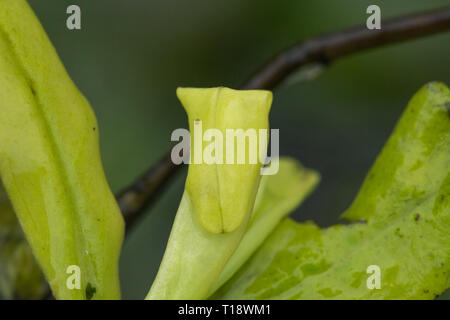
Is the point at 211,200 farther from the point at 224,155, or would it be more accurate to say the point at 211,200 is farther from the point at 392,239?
the point at 392,239

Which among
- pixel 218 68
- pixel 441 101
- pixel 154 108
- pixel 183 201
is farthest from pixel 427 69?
pixel 183 201

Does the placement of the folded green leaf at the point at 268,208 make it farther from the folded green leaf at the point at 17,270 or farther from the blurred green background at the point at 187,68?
the blurred green background at the point at 187,68

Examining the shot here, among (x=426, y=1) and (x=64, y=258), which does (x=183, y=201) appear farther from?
(x=426, y=1)

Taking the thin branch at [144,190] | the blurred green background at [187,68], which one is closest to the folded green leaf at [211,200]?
the thin branch at [144,190]

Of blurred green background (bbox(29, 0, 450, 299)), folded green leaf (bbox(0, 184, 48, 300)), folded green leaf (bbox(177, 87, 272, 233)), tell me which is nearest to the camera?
folded green leaf (bbox(177, 87, 272, 233))

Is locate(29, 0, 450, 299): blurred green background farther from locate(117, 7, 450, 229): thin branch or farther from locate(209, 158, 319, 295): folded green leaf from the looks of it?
locate(209, 158, 319, 295): folded green leaf

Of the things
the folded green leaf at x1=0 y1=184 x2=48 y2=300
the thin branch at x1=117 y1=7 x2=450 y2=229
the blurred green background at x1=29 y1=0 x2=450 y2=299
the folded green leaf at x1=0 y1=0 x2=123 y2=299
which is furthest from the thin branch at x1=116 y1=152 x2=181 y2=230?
the blurred green background at x1=29 y1=0 x2=450 y2=299
